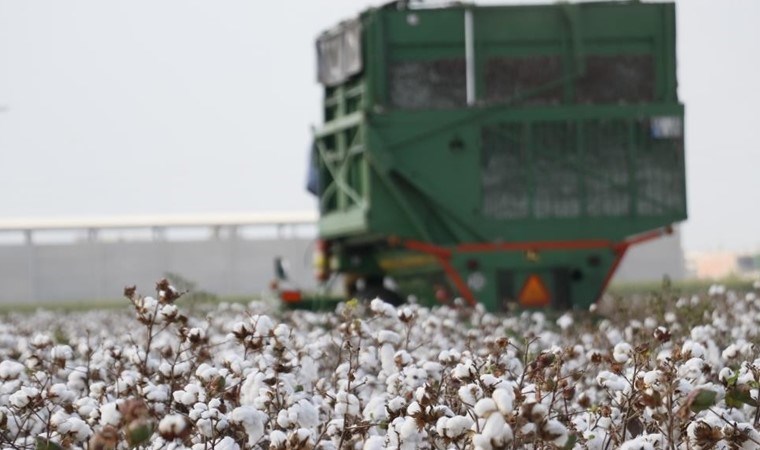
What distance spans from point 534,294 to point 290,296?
3051mm

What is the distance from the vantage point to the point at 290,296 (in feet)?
66.2

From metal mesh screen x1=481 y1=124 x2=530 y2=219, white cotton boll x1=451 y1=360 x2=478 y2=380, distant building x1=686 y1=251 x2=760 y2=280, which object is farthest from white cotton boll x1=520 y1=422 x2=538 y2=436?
distant building x1=686 y1=251 x2=760 y2=280

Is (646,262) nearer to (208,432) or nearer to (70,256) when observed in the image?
(70,256)

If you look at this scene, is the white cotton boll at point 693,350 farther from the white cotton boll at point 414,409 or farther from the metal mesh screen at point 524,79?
the metal mesh screen at point 524,79

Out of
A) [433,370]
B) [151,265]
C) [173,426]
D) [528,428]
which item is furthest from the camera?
[151,265]

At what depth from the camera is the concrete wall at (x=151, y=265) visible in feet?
207

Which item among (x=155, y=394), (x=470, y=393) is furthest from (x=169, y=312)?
(x=470, y=393)

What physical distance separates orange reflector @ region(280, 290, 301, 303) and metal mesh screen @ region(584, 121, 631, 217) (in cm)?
363

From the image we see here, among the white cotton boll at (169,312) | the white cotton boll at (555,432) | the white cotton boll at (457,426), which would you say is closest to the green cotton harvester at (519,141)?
the white cotton boll at (169,312)

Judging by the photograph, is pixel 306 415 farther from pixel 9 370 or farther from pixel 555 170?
pixel 555 170

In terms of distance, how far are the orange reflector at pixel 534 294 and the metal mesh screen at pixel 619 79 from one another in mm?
1881

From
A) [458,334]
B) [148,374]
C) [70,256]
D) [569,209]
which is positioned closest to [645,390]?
[148,374]

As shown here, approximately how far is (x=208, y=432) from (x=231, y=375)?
4.05 feet

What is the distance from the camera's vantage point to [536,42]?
60.5ft
